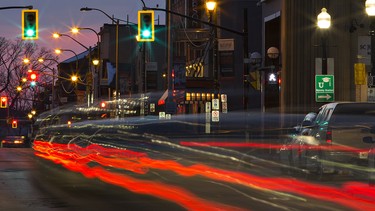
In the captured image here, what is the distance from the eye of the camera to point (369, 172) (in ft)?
54.0

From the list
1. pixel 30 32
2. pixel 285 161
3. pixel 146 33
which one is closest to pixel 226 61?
pixel 146 33

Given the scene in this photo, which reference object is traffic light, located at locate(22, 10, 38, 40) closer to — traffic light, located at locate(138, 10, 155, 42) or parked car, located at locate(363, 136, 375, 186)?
traffic light, located at locate(138, 10, 155, 42)

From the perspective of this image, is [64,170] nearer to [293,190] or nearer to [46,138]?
[293,190]

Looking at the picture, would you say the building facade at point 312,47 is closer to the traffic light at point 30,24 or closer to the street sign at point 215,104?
the street sign at point 215,104

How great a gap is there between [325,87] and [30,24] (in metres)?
11.3

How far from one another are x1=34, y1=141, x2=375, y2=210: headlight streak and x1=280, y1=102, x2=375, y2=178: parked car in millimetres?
598

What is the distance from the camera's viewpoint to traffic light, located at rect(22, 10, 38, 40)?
86.1 feet

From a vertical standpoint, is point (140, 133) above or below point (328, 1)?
below

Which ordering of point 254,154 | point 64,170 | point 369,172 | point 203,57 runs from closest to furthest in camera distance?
point 369,172 → point 64,170 → point 254,154 → point 203,57

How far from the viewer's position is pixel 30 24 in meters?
26.2

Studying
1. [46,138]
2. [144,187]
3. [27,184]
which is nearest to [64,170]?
[27,184]

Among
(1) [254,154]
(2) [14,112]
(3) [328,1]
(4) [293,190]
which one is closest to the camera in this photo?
(4) [293,190]

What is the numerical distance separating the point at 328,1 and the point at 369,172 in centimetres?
1903

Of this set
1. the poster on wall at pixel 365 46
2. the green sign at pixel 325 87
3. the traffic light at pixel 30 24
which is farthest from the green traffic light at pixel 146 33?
the poster on wall at pixel 365 46
